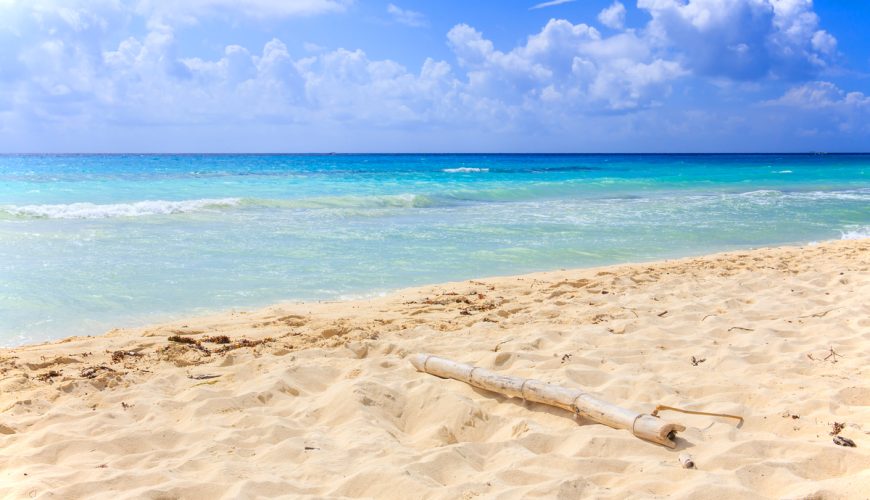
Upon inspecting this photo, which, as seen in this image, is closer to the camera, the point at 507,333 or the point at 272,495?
the point at 272,495

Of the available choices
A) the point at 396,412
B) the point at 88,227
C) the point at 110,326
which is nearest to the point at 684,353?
the point at 396,412

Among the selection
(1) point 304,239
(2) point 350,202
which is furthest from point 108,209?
(1) point 304,239

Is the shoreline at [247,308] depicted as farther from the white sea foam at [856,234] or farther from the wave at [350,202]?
the wave at [350,202]

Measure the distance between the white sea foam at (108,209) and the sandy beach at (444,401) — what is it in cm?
1253

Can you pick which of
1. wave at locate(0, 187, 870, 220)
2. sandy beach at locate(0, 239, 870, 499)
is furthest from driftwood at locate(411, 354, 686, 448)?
wave at locate(0, 187, 870, 220)

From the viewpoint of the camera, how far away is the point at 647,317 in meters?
6.23

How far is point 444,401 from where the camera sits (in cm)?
422

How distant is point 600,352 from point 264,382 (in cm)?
266

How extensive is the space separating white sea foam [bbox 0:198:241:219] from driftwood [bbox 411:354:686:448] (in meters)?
14.8

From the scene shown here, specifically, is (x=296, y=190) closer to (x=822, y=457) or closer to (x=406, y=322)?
(x=406, y=322)

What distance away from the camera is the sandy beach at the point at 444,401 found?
10.5ft

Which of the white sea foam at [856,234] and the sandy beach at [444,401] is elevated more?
the white sea foam at [856,234]

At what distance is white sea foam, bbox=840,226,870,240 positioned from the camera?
13312 mm

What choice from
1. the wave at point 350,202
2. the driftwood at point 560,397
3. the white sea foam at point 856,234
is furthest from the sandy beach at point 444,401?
the wave at point 350,202
